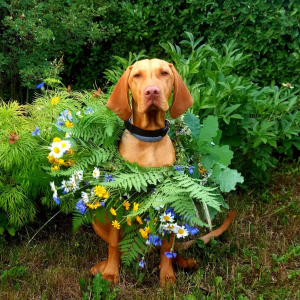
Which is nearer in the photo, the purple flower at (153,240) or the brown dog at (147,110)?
the brown dog at (147,110)

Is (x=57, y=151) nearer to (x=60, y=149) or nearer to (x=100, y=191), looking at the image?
(x=60, y=149)

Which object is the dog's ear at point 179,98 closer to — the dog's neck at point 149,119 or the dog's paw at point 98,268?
the dog's neck at point 149,119

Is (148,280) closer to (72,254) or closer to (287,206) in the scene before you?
(72,254)

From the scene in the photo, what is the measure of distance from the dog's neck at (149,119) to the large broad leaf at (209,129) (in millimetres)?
247

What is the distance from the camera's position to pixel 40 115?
2814 millimetres

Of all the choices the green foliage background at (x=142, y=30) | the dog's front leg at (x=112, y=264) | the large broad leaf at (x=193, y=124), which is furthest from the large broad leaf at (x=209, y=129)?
the green foliage background at (x=142, y=30)

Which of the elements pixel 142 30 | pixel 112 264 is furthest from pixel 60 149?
pixel 142 30

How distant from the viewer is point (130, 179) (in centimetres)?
189

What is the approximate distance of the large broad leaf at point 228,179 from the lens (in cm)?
189

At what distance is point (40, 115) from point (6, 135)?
0.34 metres

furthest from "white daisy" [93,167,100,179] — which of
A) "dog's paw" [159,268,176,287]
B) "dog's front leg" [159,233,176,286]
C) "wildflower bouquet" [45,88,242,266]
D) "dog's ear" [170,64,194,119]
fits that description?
"dog's paw" [159,268,176,287]

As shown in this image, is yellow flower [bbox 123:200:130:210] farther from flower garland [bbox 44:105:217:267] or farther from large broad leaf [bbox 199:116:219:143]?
large broad leaf [bbox 199:116:219:143]

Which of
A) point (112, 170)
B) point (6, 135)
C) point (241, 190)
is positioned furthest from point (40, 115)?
point (241, 190)

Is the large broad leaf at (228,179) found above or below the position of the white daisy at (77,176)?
above
